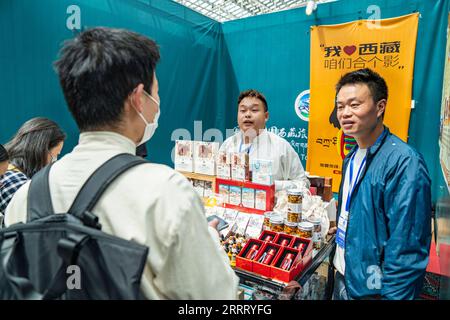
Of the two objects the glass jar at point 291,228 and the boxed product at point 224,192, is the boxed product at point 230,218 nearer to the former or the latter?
the boxed product at point 224,192

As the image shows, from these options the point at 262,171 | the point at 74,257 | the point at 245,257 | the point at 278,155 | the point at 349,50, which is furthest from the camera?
the point at 349,50

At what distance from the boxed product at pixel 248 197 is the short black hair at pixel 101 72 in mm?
1225

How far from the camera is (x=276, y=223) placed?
1572 mm

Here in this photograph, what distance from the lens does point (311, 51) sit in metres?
4.04

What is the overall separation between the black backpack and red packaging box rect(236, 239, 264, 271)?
865 millimetres

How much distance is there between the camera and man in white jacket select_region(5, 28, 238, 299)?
62 cm

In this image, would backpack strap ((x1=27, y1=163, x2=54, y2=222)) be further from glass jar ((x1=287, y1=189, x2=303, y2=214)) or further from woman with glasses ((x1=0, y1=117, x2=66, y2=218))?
woman with glasses ((x1=0, y1=117, x2=66, y2=218))

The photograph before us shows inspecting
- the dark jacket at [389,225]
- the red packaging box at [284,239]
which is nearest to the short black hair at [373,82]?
the dark jacket at [389,225]

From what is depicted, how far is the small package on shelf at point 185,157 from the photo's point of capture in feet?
6.86

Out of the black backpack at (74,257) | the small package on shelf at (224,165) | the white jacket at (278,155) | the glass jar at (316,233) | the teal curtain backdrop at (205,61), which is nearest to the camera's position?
the black backpack at (74,257)

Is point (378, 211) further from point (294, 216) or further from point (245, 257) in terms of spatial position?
point (245, 257)

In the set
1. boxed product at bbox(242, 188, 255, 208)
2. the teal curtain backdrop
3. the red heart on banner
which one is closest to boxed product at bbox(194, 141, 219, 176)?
boxed product at bbox(242, 188, 255, 208)

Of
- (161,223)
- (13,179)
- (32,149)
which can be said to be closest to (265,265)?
(161,223)

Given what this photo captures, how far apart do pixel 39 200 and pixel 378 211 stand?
1341 mm
